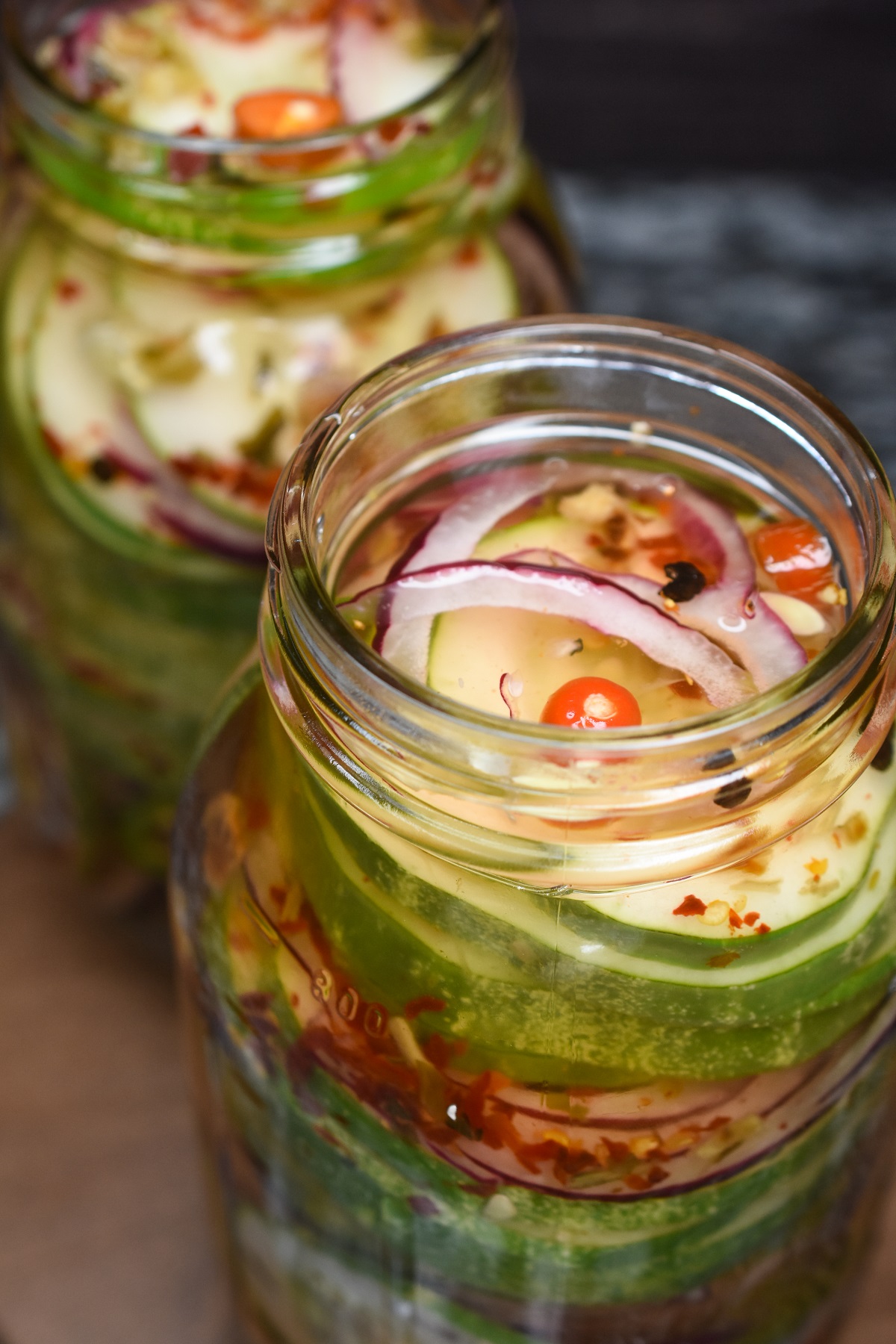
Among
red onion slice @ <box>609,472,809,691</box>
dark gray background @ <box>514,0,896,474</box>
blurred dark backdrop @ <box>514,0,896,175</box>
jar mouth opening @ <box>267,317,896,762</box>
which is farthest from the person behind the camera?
blurred dark backdrop @ <box>514,0,896,175</box>

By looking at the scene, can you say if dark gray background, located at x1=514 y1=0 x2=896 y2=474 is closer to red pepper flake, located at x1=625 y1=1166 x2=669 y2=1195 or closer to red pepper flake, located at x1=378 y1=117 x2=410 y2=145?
red pepper flake, located at x1=378 y1=117 x2=410 y2=145

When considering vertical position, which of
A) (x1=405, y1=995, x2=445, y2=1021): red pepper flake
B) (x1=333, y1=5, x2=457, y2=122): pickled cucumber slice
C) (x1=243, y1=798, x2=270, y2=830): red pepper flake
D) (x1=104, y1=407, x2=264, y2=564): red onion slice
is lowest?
(x1=405, y1=995, x2=445, y2=1021): red pepper flake

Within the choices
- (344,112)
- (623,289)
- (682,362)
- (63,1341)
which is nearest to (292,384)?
(344,112)

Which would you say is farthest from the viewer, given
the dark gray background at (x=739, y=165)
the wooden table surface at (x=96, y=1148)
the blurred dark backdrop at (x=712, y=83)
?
the blurred dark backdrop at (x=712, y=83)

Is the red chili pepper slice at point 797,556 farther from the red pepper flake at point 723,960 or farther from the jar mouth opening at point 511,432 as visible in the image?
the red pepper flake at point 723,960

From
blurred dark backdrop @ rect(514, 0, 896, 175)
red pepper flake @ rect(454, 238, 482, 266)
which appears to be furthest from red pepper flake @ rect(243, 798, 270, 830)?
blurred dark backdrop @ rect(514, 0, 896, 175)

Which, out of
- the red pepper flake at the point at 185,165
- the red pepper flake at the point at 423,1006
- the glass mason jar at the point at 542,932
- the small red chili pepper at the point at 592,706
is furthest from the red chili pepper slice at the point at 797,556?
the red pepper flake at the point at 185,165
